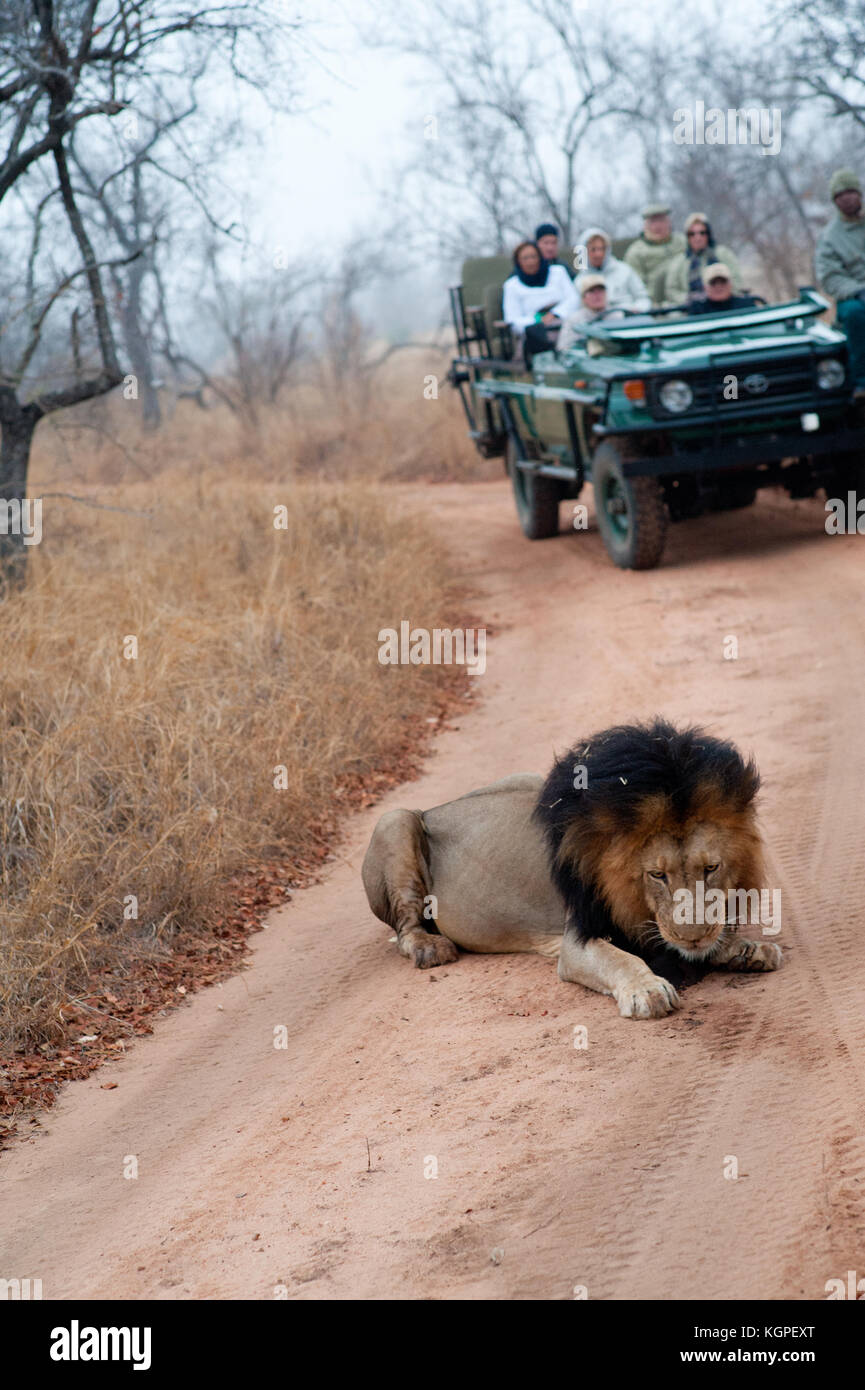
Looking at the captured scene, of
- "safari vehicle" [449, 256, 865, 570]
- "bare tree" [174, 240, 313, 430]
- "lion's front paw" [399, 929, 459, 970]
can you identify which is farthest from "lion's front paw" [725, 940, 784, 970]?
"bare tree" [174, 240, 313, 430]

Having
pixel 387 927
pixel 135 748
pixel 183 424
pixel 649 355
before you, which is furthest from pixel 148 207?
pixel 387 927

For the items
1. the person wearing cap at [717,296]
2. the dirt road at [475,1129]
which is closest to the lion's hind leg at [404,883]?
the dirt road at [475,1129]

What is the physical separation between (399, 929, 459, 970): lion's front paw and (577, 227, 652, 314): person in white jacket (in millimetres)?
7694

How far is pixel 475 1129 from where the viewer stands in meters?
3.63

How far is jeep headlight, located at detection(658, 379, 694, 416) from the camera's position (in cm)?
971

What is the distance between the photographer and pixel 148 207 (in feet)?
75.1

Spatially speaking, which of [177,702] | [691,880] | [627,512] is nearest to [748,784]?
[691,880]

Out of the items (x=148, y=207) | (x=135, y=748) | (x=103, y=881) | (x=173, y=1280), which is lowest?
(x=173, y=1280)

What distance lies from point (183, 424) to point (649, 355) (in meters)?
13.9

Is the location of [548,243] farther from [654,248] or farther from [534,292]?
[654,248]

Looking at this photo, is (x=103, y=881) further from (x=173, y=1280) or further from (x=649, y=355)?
(x=649, y=355)

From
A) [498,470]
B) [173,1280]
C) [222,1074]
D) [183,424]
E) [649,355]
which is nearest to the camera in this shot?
[173,1280]

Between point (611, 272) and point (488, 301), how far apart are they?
130 centimetres

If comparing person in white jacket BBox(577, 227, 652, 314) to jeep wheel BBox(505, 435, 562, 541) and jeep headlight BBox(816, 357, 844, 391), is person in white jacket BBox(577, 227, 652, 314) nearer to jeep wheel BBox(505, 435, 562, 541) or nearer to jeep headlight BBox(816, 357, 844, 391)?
jeep wheel BBox(505, 435, 562, 541)
